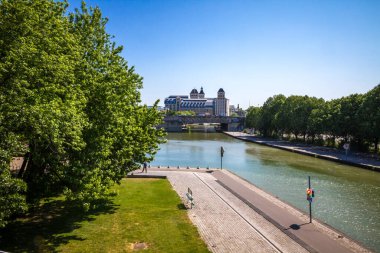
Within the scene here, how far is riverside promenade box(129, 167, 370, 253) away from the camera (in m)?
18.5

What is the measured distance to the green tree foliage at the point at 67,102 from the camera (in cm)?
Answer: 1466

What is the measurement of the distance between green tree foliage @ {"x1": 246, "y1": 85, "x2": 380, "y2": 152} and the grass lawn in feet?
158

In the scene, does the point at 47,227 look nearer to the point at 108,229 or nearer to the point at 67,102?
the point at 108,229

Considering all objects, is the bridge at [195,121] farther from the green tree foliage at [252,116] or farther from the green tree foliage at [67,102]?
the green tree foliage at [67,102]

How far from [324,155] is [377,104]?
13.0m

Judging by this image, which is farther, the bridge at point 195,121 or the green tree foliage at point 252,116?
the bridge at point 195,121

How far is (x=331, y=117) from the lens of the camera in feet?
244

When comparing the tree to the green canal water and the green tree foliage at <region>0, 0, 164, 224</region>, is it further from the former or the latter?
the green tree foliage at <region>0, 0, 164, 224</region>

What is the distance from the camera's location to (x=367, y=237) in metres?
22.9

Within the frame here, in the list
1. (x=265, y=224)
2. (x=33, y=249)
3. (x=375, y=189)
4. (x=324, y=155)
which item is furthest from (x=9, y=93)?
(x=324, y=155)

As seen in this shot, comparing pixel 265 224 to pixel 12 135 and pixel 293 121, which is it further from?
pixel 293 121

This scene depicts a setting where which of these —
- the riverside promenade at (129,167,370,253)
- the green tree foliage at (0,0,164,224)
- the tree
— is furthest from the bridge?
the green tree foliage at (0,0,164,224)

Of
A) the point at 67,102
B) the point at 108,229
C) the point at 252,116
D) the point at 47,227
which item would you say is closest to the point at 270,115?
the point at 252,116

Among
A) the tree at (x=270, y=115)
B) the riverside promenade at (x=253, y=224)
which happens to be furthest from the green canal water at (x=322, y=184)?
the tree at (x=270, y=115)
